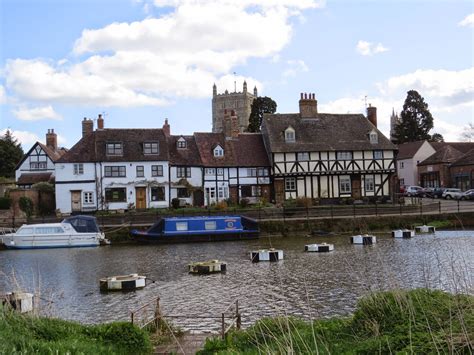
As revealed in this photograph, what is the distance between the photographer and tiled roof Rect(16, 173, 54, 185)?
57.8 metres

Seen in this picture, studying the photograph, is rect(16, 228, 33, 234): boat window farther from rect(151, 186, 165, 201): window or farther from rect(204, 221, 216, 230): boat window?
rect(151, 186, 165, 201): window

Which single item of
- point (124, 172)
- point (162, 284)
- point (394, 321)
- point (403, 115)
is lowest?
point (162, 284)

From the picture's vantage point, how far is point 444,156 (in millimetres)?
65312

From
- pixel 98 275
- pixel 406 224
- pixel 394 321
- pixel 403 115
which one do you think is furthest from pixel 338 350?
pixel 403 115

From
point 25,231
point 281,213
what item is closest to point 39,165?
point 25,231

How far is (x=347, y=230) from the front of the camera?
4178cm

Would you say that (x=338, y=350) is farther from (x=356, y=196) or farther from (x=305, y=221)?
(x=356, y=196)

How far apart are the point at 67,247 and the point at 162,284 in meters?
18.9

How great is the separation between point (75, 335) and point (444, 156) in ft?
206

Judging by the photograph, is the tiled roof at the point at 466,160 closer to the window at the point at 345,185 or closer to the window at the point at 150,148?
the window at the point at 345,185

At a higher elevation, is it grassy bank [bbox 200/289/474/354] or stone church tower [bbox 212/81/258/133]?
stone church tower [bbox 212/81/258/133]

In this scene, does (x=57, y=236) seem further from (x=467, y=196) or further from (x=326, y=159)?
(x=467, y=196)

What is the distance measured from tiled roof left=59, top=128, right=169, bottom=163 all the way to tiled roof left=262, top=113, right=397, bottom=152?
38.2 feet

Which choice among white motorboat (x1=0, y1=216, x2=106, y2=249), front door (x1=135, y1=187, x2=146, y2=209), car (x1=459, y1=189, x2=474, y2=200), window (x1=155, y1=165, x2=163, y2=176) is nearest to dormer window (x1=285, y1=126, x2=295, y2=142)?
window (x1=155, y1=165, x2=163, y2=176)
